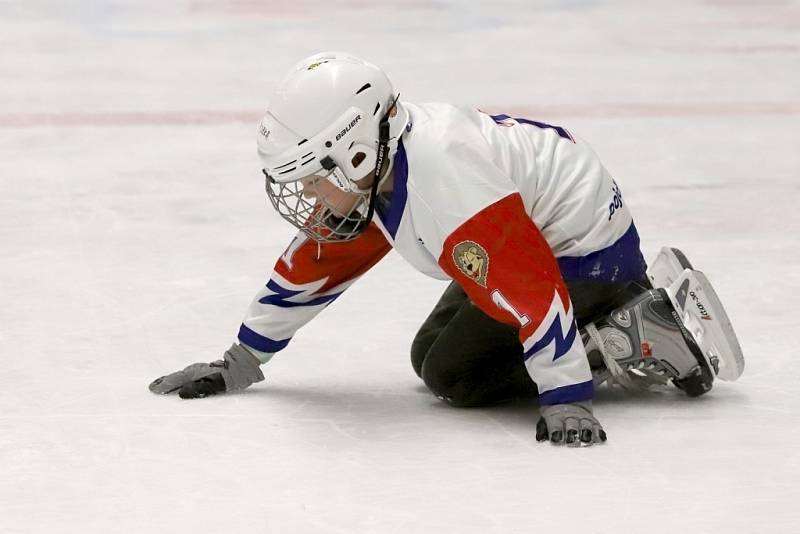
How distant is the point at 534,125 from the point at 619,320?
46cm

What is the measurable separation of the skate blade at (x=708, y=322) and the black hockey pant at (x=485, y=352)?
0.09 m

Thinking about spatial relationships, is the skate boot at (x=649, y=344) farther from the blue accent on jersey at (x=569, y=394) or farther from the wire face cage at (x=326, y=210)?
the wire face cage at (x=326, y=210)

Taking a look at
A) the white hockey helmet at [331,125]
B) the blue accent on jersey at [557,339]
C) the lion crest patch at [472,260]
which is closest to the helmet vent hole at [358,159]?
the white hockey helmet at [331,125]

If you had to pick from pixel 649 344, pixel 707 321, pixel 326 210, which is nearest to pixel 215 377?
pixel 326 210

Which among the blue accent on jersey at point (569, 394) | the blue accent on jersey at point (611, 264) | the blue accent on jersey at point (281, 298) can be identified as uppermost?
the blue accent on jersey at point (611, 264)

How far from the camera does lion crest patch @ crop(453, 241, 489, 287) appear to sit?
3.00m

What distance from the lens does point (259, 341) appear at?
3.49 metres

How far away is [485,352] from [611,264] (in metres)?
0.34

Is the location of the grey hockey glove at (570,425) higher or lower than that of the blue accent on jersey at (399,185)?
lower

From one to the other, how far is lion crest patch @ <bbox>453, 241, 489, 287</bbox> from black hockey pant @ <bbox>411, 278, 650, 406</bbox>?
38 centimetres

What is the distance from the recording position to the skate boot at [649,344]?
11.0 feet

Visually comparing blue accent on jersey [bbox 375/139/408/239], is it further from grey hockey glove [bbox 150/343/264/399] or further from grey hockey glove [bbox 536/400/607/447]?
grey hockey glove [bbox 150/343/264/399]

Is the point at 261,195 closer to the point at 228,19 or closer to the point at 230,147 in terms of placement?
the point at 230,147

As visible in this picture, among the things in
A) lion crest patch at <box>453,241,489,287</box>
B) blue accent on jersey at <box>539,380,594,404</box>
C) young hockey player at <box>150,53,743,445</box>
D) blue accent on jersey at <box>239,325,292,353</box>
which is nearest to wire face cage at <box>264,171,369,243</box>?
young hockey player at <box>150,53,743,445</box>
